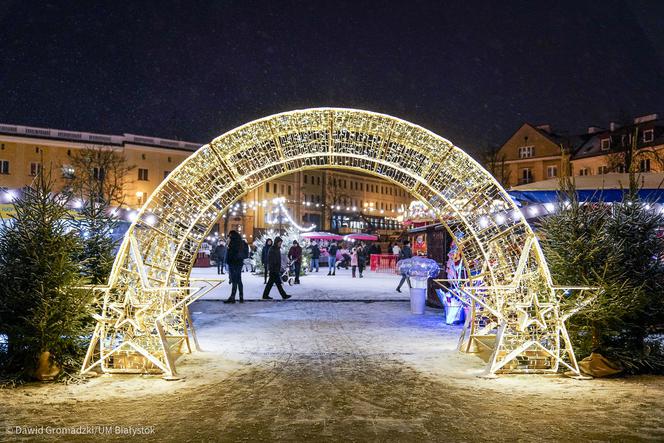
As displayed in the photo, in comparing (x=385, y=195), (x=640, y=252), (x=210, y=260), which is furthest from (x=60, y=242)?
(x=385, y=195)

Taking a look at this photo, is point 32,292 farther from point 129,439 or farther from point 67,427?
point 129,439

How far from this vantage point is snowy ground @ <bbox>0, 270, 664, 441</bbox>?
4.96m

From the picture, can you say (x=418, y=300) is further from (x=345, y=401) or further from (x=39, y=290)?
(x=39, y=290)

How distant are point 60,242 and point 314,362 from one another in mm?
3982

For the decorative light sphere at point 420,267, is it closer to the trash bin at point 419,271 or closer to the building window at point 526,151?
the trash bin at point 419,271

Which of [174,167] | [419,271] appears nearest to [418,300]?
[419,271]

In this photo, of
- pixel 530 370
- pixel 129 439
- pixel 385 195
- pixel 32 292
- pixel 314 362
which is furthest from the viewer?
pixel 385 195

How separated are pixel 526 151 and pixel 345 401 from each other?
54.1 metres

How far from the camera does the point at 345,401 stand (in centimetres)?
592

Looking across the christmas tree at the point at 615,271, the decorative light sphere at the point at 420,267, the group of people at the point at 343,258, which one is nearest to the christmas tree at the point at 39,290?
the christmas tree at the point at 615,271

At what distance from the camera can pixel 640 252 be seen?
7.74 m

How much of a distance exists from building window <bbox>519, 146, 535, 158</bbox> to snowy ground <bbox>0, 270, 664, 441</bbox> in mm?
49783

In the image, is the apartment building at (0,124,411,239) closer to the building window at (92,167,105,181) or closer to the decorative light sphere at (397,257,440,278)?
the building window at (92,167,105,181)

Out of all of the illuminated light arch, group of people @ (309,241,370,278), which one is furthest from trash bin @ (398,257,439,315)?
group of people @ (309,241,370,278)
